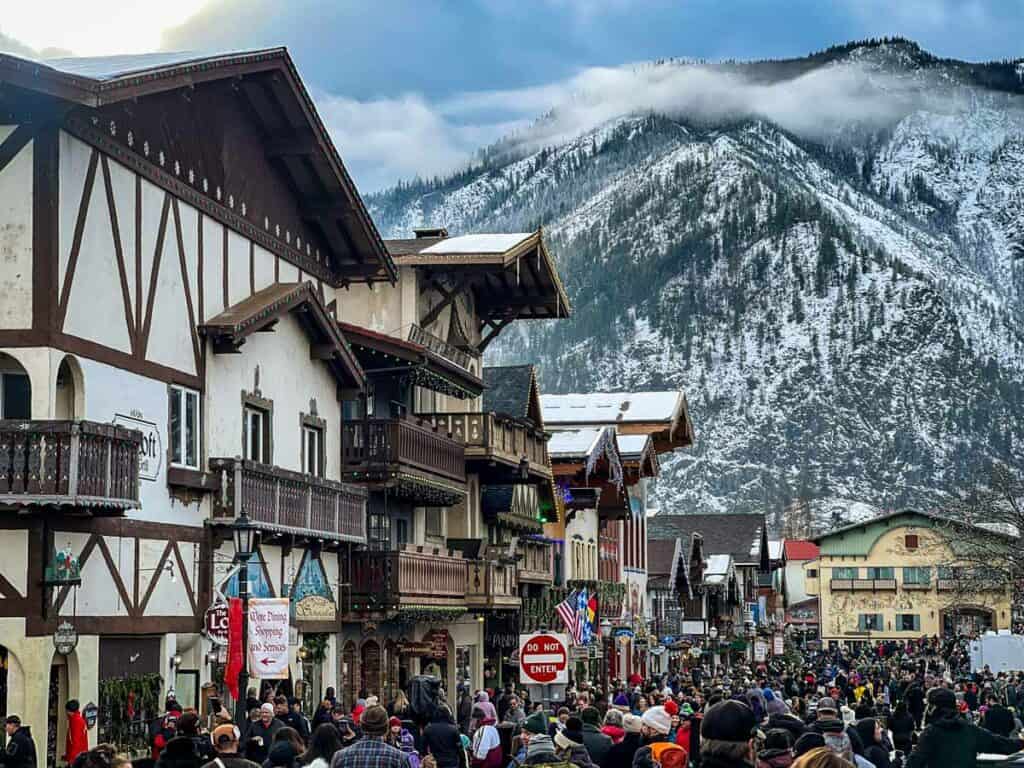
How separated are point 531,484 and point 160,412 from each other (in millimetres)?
23240

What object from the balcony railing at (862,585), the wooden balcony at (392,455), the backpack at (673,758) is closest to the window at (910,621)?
the balcony railing at (862,585)

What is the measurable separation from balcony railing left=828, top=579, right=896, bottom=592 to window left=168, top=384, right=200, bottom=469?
105 metres

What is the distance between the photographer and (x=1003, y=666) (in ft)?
187

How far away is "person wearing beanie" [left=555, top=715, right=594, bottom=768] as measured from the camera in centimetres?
1414

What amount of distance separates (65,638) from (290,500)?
25.6 ft

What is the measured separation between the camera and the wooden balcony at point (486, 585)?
41000 millimetres

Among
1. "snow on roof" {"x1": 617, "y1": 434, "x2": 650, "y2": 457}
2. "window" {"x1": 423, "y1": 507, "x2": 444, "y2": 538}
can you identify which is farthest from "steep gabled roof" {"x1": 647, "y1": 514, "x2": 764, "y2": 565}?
"window" {"x1": 423, "y1": 507, "x2": 444, "y2": 538}

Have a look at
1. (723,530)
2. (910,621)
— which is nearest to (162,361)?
(723,530)

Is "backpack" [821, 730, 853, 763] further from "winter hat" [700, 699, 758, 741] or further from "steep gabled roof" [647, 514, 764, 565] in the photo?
"steep gabled roof" [647, 514, 764, 565]

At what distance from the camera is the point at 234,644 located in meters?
26.1

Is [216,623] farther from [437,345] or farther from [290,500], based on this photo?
[437,345]

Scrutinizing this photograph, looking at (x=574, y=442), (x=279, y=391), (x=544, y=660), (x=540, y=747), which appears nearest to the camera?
(x=540, y=747)

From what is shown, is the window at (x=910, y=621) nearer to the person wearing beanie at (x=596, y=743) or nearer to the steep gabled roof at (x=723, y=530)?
the steep gabled roof at (x=723, y=530)

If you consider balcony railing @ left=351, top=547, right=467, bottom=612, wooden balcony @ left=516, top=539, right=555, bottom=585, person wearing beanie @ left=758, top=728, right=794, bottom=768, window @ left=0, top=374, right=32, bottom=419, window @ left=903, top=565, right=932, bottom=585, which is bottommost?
person wearing beanie @ left=758, top=728, right=794, bottom=768
